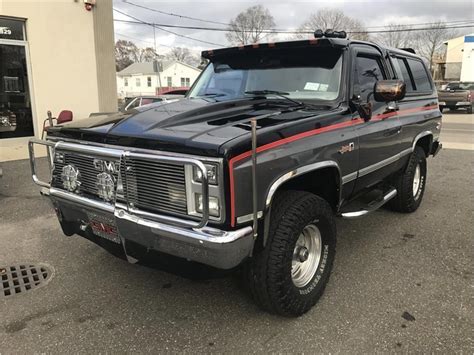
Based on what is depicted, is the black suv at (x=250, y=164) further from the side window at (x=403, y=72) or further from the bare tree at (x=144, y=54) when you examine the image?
the bare tree at (x=144, y=54)

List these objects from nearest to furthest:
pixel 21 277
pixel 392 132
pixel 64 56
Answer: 1. pixel 21 277
2. pixel 392 132
3. pixel 64 56

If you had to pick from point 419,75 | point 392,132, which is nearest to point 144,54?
point 419,75

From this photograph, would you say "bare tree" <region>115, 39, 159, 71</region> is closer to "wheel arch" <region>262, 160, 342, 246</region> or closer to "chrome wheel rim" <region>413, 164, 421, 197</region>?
"chrome wheel rim" <region>413, 164, 421, 197</region>

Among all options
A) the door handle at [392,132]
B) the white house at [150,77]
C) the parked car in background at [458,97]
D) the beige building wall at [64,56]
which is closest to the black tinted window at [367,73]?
the door handle at [392,132]

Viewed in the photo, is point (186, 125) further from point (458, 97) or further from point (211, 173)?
point (458, 97)

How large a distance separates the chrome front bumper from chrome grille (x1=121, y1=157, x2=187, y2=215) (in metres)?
0.06

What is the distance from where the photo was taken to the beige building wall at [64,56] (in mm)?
9406

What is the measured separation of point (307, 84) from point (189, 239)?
192 cm

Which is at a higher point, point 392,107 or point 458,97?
point 392,107

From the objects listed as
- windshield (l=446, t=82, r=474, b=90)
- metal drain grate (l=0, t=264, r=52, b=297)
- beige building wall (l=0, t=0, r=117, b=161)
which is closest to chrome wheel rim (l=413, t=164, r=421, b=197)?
metal drain grate (l=0, t=264, r=52, b=297)

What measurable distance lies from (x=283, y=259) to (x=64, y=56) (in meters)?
8.91

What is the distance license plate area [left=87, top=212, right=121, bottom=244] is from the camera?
9.26 ft

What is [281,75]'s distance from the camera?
3.83m

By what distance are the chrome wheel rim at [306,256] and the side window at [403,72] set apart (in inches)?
97.8
